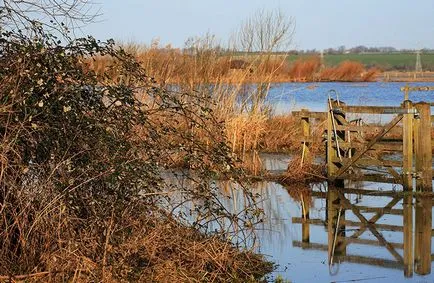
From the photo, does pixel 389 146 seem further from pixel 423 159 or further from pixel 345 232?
pixel 345 232

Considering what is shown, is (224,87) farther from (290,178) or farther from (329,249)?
(329,249)

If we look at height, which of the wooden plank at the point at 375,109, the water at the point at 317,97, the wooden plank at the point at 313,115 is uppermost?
the wooden plank at the point at 375,109

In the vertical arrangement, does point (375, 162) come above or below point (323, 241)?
above

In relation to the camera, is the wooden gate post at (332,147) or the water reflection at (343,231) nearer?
the water reflection at (343,231)

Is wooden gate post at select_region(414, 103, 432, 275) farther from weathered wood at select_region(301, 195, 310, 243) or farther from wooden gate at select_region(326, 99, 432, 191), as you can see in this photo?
weathered wood at select_region(301, 195, 310, 243)

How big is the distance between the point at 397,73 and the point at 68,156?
2590 inches

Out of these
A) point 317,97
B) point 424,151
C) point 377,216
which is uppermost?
point 424,151

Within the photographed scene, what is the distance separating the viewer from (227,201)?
13.5m

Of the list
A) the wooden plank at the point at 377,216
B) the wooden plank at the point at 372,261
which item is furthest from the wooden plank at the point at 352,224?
the wooden plank at the point at 372,261

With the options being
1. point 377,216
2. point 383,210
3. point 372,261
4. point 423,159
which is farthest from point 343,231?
point 423,159

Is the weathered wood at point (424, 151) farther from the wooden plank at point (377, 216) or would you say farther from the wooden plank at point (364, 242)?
the wooden plank at point (364, 242)

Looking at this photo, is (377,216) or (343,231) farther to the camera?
(377,216)

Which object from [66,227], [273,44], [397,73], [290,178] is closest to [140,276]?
[66,227]


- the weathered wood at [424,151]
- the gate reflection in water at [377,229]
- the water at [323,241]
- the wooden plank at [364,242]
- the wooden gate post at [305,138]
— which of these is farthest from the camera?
the wooden gate post at [305,138]
